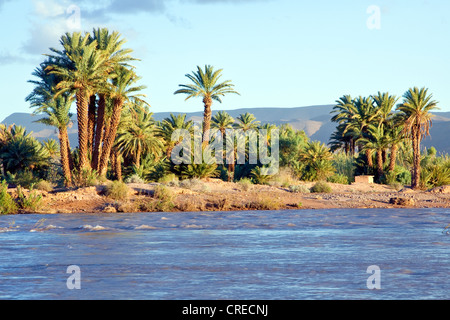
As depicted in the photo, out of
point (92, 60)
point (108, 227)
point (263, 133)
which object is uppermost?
point (92, 60)

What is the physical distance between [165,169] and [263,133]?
17.5 metres

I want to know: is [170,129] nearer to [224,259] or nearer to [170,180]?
[170,180]

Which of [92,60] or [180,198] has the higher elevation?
[92,60]

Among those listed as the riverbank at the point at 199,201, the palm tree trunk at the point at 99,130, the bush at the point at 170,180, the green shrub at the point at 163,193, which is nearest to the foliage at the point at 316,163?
Result: the bush at the point at 170,180

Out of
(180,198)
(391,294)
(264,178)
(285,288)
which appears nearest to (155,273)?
(285,288)

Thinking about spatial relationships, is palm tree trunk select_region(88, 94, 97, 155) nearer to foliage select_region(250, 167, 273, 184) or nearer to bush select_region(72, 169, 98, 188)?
bush select_region(72, 169, 98, 188)

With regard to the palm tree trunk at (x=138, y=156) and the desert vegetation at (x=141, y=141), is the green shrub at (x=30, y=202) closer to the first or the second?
the desert vegetation at (x=141, y=141)

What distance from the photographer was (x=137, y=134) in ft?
169

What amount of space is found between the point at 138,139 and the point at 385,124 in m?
22.1

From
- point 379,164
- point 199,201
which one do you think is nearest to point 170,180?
point 199,201

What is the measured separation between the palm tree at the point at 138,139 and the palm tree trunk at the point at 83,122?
739 centimetres

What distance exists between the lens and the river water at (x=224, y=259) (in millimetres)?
10023

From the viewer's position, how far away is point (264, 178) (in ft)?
151
